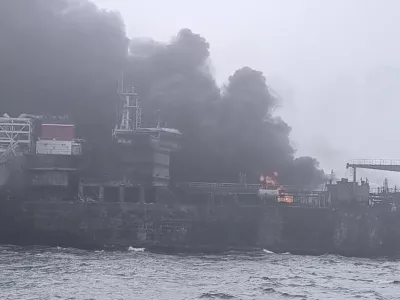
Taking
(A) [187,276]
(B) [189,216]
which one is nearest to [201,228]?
(B) [189,216]

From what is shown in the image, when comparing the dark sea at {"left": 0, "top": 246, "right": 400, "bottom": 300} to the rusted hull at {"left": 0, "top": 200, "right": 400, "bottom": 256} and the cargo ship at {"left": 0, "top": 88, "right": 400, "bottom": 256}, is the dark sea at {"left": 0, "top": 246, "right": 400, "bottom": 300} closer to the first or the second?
the rusted hull at {"left": 0, "top": 200, "right": 400, "bottom": 256}

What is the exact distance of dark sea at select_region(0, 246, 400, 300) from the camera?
50.4 m

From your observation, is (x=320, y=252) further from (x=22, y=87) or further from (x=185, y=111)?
(x=22, y=87)

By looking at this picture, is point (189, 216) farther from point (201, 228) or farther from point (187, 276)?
point (187, 276)

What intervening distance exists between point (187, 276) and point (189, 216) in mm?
30520

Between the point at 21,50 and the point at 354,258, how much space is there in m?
65.9

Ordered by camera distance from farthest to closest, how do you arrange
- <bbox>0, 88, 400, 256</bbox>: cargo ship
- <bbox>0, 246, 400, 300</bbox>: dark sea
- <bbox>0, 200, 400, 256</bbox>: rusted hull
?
<bbox>0, 88, 400, 256</bbox>: cargo ship → <bbox>0, 200, 400, 256</bbox>: rusted hull → <bbox>0, 246, 400, 300</bbox>: dark sea

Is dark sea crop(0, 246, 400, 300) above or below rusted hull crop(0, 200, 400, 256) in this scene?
below

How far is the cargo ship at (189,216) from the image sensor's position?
3506 inches

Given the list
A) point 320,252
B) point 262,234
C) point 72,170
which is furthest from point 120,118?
point 320,252

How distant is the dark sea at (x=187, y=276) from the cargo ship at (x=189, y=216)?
9.54m

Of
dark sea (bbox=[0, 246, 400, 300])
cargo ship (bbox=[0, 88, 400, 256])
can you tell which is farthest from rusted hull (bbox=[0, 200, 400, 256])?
dark sea (bbox=[0, 246, 400, 300])

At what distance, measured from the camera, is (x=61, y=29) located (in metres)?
117

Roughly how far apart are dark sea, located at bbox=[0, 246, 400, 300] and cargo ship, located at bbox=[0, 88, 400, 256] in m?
9.54
